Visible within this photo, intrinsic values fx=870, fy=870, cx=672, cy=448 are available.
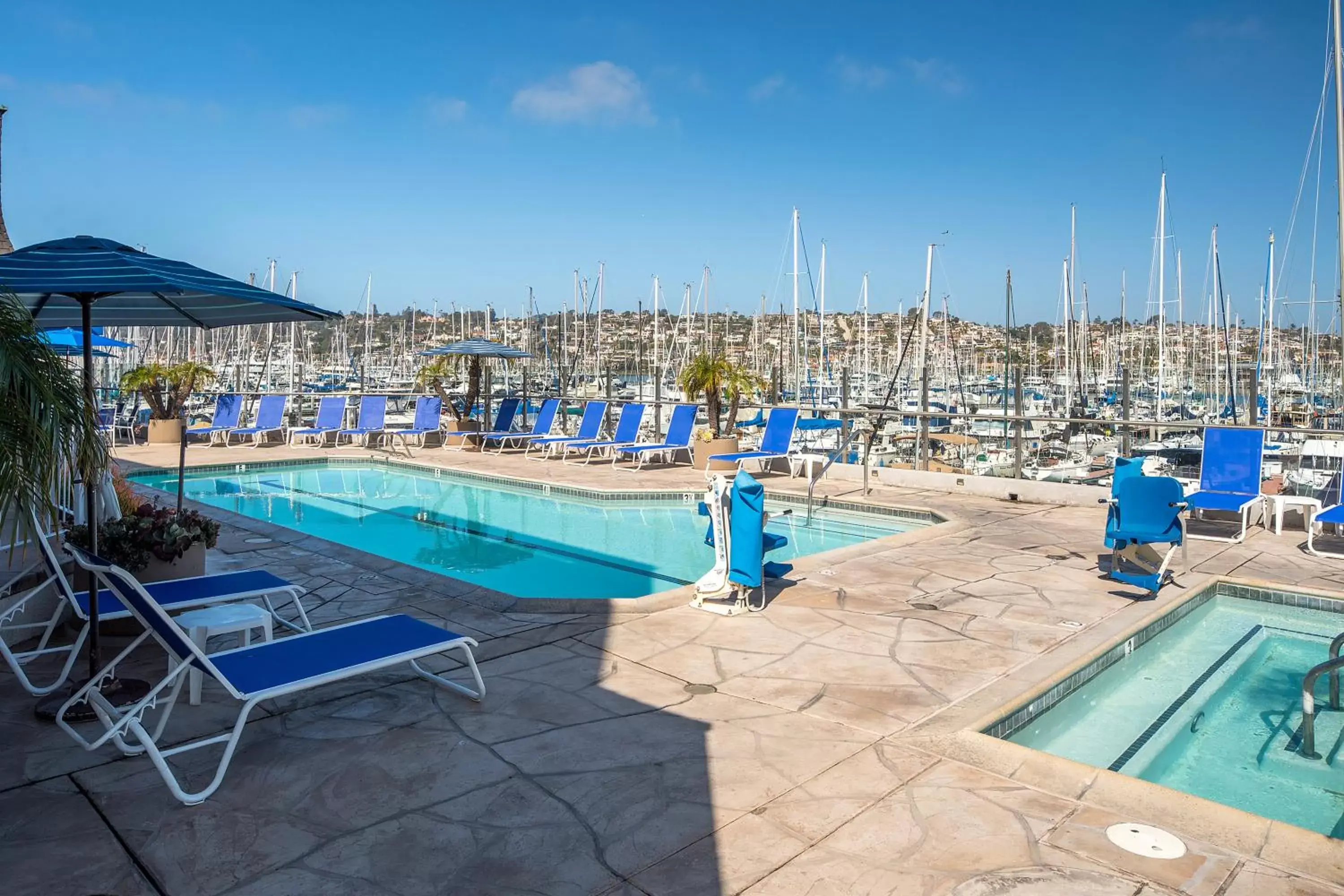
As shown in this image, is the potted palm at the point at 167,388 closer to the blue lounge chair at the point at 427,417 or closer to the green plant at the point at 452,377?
the blue lounge chair at the point at 427,417

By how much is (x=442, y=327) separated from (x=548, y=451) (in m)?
34.3

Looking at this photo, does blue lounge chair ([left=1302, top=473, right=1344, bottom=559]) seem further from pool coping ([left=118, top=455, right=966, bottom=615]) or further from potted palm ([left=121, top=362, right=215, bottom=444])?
potted palm ([left=121, top=362, right=215, bottom=444])

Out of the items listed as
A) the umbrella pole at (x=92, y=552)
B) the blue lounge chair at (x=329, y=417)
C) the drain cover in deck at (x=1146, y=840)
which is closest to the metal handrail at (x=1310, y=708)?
the drain cover in deck at (x=1146, y=840)

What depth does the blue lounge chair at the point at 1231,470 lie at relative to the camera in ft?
26.5

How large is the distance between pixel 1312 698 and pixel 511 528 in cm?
725

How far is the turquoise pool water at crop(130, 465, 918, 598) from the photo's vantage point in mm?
7449

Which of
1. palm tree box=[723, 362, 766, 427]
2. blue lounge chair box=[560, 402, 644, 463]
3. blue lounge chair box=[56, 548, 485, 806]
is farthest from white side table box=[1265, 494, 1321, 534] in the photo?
blue lounge chair box=[560, 402, 644, 463]

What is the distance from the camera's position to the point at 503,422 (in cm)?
1648

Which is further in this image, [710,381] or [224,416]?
[224,416]

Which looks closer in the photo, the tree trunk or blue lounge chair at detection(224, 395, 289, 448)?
the tree trunk

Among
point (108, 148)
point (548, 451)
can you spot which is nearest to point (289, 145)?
point (108, 148)

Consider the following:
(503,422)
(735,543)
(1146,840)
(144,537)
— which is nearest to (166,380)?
(503,422)

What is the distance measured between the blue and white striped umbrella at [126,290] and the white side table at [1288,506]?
27.6 ft

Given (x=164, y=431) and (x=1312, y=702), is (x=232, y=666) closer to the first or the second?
(x=1312, y=702)
